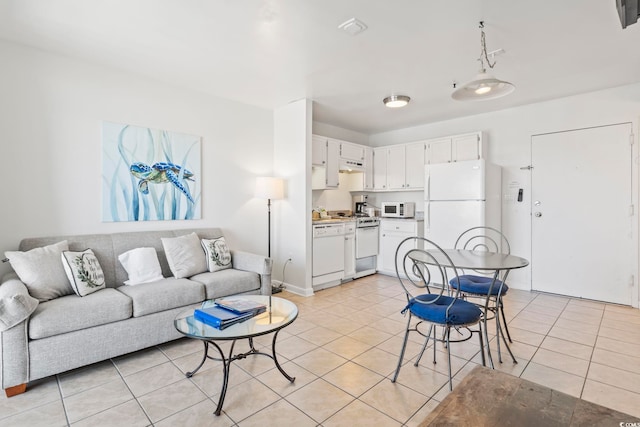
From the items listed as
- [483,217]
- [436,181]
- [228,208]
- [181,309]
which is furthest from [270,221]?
[483,217]

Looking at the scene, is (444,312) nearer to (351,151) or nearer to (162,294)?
(162,294)

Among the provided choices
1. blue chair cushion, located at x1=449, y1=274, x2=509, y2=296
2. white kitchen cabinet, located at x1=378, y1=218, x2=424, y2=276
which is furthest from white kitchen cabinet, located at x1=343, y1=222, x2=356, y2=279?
blue chair cushion, located at x1=449, y1=274, x2=509, y2=296

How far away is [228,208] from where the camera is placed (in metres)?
4.09

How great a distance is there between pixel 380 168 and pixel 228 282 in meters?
3.54

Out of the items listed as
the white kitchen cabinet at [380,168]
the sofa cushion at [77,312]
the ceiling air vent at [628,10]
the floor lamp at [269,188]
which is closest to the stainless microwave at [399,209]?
the white kitchen cabinet at [380,168]

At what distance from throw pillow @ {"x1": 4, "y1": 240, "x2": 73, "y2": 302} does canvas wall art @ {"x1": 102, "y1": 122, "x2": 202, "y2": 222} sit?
69 cm

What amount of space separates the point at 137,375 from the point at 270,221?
100 inches

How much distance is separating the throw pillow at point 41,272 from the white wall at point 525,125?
5.14 metres

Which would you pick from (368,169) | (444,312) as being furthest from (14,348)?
(368,169)

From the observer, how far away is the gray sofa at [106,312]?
2025 millimetres

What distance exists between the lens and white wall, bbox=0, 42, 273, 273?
2678 millimetres

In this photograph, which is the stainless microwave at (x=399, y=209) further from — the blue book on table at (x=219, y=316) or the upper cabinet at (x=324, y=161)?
the blue book on table at (x=219, y=316)

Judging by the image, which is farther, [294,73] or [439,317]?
[294,73]

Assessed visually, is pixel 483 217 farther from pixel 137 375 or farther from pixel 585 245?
pixel 137 375
